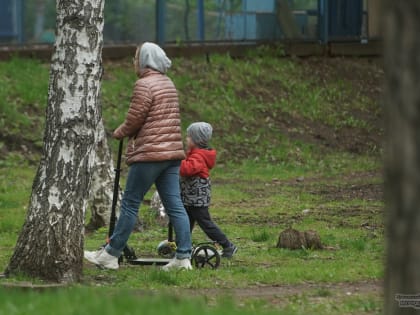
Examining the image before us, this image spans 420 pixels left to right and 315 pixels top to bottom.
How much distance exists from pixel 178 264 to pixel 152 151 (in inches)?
39.1

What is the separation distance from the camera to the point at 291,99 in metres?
25.3

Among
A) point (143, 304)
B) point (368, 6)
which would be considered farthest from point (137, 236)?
point (368, 6)

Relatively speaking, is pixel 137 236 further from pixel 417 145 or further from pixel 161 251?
pixel 417 145

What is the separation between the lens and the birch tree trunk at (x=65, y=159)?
970 cm

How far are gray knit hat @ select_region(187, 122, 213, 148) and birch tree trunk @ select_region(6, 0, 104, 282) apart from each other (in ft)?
4.48

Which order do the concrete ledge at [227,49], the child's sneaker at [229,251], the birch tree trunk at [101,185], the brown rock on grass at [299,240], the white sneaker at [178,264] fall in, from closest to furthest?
the white sneaker at [178,264] → the child's sneaker at [229,251] → the brown rock on grass at [299,240] → the birch tree trunk at [101,185] → the concrete ledge at [227,49]

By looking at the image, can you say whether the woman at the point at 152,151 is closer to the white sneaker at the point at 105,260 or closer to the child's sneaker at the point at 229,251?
the white sneaker at the point at 105,260

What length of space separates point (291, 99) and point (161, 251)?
14.2m

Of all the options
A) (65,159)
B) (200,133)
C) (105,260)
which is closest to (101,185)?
(200,133)

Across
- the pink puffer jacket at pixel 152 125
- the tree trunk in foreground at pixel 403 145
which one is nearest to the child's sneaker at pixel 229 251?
the pink puffer jacket at pixel 152 125

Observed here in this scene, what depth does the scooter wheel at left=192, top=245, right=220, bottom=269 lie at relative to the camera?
420 inches

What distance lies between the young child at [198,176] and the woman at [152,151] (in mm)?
564

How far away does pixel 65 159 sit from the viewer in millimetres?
9727

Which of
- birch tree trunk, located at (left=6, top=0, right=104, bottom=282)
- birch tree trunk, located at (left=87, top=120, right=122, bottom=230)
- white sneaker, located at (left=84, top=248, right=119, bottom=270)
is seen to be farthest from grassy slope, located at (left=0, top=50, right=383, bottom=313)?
birch tree trunk, located at (left=6, top=0, right=104, bottom=282)
